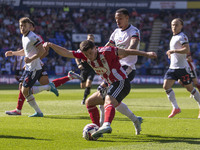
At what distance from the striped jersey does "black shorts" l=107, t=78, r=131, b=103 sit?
0.23ft

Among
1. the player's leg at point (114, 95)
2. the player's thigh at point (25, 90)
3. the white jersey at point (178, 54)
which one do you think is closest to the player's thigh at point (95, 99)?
the player's leg at point (114, 95)

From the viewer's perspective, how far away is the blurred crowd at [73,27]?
34.4 meters

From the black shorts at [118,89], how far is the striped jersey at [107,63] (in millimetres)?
71

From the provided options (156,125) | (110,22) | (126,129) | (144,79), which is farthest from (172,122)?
(110,22)

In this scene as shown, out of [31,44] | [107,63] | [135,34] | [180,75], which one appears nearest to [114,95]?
[107,63]

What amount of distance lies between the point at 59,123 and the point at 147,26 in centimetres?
3339

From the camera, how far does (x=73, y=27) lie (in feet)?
127

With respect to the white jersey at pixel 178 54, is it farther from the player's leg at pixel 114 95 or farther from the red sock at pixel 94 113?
the red sock at pixel 94 113

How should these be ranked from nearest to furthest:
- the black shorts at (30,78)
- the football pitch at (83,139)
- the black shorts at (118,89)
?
1. the football pitch at (83,139)
2. the black shorts at (118,89)
3. the black shorts at (30,78)

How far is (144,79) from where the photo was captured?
32.8 m

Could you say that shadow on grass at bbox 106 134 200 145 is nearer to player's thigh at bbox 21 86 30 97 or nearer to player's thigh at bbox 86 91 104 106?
player's thigh at bbox 86 91 104 106

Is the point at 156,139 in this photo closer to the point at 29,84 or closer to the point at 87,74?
the point at 29,84

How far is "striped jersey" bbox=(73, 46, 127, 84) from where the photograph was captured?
6.55 m

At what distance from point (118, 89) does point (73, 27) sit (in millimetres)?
32536
